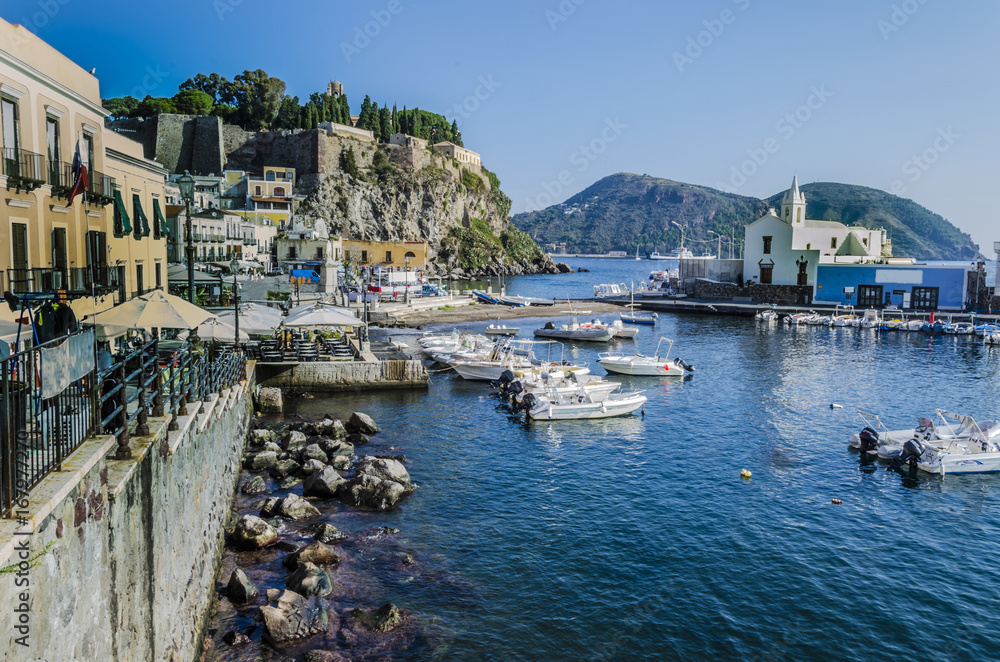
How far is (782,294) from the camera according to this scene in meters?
81.4

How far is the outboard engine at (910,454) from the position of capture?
78.3 feet

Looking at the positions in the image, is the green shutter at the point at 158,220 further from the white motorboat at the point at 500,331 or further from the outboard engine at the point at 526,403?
the white motorboat at the point at 500,331

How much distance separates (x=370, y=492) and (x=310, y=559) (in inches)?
166

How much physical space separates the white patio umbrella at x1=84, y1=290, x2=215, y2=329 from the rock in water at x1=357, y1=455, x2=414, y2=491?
22.9 ft

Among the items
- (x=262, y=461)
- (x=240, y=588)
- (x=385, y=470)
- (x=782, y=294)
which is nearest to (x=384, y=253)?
(x=782, y=294)

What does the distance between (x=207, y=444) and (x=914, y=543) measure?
1759cm

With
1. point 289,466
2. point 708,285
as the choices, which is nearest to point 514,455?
point 289,466

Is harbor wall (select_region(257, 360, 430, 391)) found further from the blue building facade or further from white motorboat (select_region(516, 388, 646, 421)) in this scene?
the blue building facade

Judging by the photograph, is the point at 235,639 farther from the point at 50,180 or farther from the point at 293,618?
the point at 50,180

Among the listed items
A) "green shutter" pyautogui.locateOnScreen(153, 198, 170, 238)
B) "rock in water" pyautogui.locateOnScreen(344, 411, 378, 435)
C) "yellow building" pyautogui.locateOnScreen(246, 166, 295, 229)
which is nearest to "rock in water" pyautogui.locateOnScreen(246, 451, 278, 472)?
"rock in water" pyautogui.locateOnScreen(344, 411, 378, 435)

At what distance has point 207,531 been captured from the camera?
1359cm

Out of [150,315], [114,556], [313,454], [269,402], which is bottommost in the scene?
[313,454]

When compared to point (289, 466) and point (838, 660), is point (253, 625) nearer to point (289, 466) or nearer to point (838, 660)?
point (289, 466)

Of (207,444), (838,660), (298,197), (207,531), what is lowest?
(838,660)
